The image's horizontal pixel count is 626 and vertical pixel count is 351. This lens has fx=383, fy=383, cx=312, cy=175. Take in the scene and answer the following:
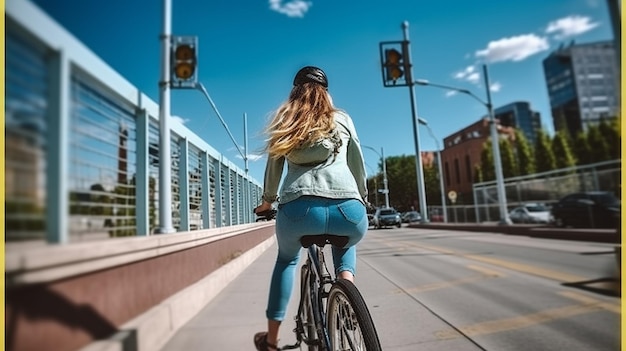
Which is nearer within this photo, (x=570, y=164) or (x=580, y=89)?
(x=580, y=89)

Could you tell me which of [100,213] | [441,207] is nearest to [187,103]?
[100,213]

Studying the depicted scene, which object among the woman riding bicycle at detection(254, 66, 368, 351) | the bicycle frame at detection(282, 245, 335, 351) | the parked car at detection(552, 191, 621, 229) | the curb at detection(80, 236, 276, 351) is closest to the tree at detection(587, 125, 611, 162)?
the parked car at detection(552, 191, 621, 229)

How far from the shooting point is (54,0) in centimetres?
73


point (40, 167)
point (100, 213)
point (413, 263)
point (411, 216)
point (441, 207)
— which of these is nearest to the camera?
point (40, 167)

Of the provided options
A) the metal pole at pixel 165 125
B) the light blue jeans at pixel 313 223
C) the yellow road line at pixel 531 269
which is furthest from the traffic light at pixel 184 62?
the yellow road line at pixel 531 269

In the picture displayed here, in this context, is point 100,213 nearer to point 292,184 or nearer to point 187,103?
point 187,103

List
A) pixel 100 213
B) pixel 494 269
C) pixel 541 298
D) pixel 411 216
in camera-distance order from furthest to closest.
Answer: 1. pixel 494 269
2. pixel 541 298
3. pixel 411 216
4. pixel 100 213

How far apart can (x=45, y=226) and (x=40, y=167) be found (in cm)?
11

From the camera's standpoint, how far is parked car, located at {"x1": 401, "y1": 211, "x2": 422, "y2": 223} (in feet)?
6.37

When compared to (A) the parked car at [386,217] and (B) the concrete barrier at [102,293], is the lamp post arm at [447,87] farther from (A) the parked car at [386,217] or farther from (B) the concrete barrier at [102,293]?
(B) the concrete barrier at [102,293]

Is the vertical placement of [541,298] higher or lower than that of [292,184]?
lower

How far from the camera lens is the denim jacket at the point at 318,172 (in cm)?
143

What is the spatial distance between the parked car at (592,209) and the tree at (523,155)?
331 mm

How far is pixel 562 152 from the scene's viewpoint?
4.43ft
